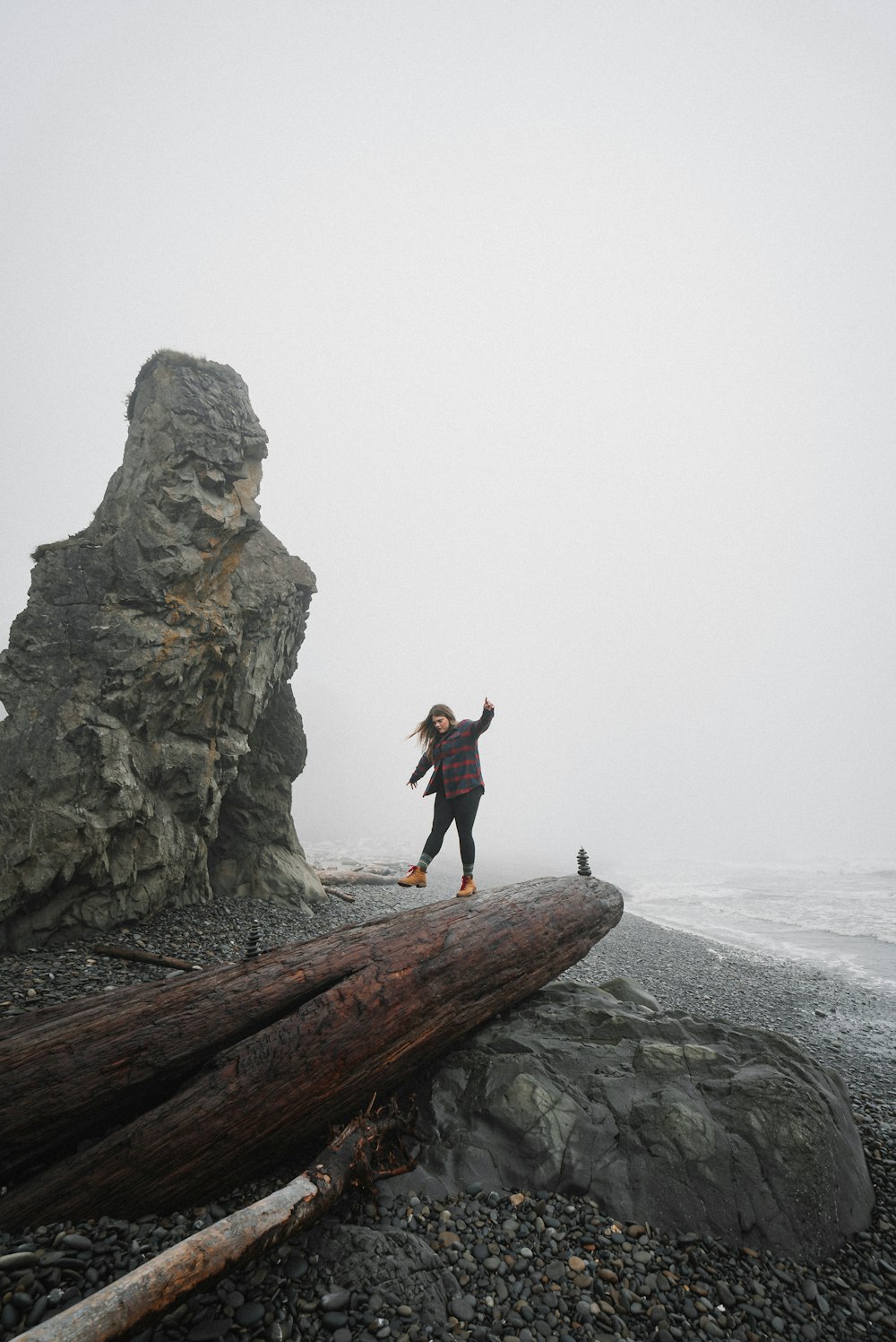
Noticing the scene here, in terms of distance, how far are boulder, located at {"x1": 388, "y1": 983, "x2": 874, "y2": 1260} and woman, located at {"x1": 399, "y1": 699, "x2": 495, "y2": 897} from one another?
335 centimetres

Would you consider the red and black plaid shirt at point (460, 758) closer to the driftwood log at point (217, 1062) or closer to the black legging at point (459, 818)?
the black legging at point (459, 818)

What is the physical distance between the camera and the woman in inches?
363

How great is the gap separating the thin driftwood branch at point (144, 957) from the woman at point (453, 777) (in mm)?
3605

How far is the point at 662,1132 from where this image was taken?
501 cm

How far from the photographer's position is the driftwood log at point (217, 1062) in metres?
3.85

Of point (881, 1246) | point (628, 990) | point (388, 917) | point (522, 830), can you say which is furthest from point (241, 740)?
point (522, 830)

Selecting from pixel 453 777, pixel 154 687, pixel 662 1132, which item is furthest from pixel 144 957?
pixel 662 1132

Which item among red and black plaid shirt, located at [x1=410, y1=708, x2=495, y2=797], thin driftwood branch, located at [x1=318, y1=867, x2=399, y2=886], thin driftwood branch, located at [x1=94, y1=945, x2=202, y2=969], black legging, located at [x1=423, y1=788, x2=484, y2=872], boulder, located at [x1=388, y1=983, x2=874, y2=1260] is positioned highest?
red and black plaid shirt, located at [x1=410, y1=708, x2=495, y2=797]

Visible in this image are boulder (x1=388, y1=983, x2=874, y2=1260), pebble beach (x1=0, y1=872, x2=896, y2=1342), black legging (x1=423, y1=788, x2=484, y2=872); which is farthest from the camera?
black legging (x1=423, y1=788, x2=484, y2=872)

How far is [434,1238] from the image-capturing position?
4.04 meters

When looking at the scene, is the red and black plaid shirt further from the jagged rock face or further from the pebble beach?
the pebble beach

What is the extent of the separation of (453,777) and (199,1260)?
6.98 m

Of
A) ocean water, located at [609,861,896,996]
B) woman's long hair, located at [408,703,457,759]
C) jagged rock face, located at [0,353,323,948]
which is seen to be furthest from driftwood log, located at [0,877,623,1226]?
ocean water, located at [609,861,896,996]

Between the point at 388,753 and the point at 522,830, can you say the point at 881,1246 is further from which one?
the point at 388,753
